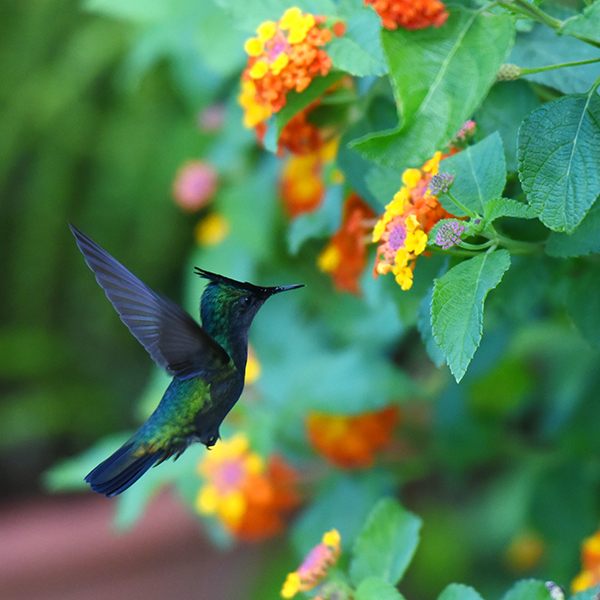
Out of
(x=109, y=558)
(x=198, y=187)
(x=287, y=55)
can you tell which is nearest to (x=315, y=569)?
(x=287, y=55)

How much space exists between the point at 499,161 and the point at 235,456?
68 cm

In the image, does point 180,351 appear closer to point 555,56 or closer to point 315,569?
point 315,569

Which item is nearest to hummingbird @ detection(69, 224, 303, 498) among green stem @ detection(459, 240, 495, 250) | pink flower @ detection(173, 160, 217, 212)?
green stem @ detection(459, 240, 495, 250)

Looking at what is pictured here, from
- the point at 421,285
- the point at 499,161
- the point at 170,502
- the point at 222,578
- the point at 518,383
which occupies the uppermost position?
the point at 499,161

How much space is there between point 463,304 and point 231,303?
0.53ft

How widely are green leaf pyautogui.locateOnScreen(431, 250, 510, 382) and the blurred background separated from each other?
0.14 meters

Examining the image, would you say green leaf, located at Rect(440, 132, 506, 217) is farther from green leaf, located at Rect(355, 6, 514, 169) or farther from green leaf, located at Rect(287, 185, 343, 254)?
green leaf, located at Rect(287, 185, 343, 254)

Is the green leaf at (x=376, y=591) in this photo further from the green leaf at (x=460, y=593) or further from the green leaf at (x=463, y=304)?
the green leaf at (x=463, y=304)

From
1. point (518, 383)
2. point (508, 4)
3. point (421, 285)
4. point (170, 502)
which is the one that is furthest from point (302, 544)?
point (508, 4)

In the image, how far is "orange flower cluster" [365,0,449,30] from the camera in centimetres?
48

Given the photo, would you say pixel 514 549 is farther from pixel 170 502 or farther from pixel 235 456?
pixel 170 502

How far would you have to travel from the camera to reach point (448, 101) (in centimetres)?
46

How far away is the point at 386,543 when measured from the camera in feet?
1.95

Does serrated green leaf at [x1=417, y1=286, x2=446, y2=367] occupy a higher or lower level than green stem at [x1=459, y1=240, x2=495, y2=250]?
lower
